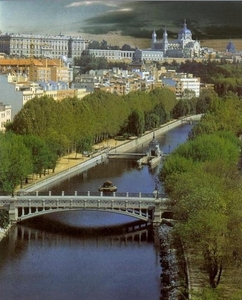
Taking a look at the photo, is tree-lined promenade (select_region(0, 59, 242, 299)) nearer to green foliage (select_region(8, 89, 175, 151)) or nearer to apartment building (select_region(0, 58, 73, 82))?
green foliage (select_region(8, 89, 175, 151))

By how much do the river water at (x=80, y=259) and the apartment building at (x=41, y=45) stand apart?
7773 mm

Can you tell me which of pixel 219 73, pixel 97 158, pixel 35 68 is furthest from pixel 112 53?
pixel 97 158

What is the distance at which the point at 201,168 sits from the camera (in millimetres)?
5242

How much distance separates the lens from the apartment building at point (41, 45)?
13.3 m

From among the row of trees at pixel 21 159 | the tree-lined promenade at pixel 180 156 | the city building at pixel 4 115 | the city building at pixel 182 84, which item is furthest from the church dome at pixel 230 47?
the row of trees at pixel 21 159

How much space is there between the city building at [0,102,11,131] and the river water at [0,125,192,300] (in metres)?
3.68

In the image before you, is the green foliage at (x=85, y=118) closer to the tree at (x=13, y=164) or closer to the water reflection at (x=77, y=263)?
the tree at (x=13, y=164)

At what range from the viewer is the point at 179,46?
16.4 metres

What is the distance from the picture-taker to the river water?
12.6ft

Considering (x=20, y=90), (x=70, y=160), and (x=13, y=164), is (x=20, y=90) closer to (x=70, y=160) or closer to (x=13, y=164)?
(x=70, y=160)

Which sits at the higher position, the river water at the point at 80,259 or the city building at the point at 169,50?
the city building at the point at 169,50

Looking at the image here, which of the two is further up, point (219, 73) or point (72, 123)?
point (219, 73)

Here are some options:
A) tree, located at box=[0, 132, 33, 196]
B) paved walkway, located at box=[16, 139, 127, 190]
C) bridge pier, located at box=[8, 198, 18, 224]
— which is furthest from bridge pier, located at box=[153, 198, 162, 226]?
paved walkway, located at box=[16, 139, 127, 190]

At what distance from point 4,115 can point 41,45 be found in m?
5.43
